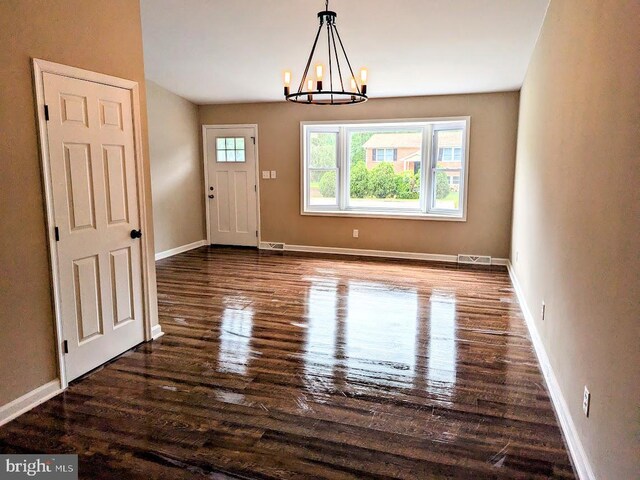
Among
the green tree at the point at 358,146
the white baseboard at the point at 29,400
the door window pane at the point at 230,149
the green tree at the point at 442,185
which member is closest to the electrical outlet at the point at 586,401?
the white baseboard at the point at 29,400

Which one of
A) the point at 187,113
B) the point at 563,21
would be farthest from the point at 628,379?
the point at 187,113

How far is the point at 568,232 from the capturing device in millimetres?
2500

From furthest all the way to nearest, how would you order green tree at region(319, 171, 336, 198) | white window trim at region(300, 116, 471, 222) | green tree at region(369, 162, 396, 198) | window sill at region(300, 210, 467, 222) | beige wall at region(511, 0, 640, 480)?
green tree at region(319, 171, 336, 198) → green tree at region(369, 162, 396, 198) → window sill at region(300, 210, 467, 222) → white window trim at region(300, 116, 471, 222) → beige wall at region(511, 0, 640, 480)

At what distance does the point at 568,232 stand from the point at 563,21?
1.44 m

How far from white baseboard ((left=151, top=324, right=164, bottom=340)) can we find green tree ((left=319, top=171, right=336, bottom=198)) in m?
3.96

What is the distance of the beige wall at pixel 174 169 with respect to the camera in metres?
6.29

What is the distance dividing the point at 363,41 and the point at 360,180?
2638 mm

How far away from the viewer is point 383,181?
6.80 m

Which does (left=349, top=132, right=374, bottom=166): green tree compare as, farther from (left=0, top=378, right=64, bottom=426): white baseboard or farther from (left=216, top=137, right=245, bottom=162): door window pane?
(left=0, top=378, right=64, bottom=426): white baseboard

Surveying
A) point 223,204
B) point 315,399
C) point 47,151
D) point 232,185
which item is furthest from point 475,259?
point 47,151

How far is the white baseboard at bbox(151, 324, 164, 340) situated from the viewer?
11.6 feet

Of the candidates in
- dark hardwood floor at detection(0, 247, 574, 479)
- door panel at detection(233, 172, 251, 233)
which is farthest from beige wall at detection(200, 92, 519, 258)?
dark hardwood floor at detection(0, 247, 574, 479)

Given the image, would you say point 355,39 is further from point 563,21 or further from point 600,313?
point 600,313

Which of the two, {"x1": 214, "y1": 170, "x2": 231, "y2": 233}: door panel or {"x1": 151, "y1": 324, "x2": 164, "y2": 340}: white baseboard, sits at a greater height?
{"x1": 214, "y1": 170, "x2": 231, "y2": 233}: door panel
